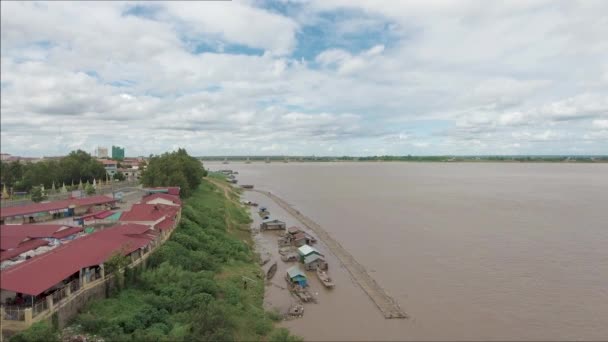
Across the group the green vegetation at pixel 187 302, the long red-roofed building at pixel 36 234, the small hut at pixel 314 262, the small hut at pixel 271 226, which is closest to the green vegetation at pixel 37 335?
the green vegetation at pixel 187 302

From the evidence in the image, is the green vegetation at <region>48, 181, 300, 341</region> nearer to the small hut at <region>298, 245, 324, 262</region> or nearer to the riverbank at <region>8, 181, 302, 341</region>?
the riverbank at <region>8, 181, 302, 341</region>

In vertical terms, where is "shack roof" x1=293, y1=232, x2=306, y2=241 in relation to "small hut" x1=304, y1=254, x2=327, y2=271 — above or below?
above

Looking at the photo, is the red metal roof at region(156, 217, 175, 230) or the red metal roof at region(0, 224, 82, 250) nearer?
the red metal roof at region(0, 224, 82, 250)

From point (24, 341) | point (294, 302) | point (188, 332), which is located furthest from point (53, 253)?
point (294, 302)

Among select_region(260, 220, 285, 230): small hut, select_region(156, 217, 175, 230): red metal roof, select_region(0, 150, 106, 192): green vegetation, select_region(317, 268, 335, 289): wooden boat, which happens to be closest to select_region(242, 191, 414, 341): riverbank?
select_region(317, 268, 335, 289): wooden boat

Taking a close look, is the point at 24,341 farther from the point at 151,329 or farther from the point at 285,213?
the point at 285,213

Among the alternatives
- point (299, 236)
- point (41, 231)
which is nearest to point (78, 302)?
point (41, 231)
